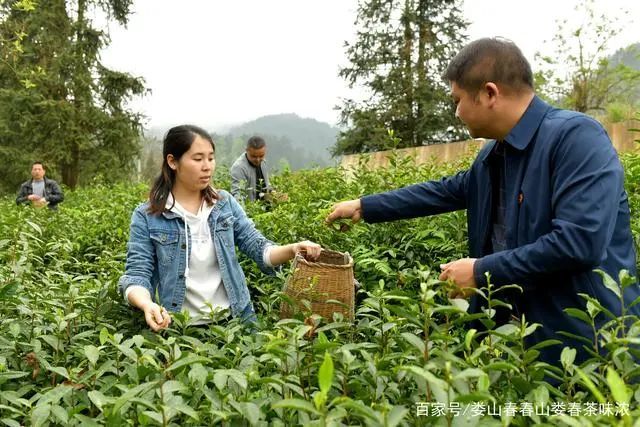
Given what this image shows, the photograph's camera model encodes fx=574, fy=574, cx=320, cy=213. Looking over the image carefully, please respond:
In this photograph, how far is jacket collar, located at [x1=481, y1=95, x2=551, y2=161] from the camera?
2352 millimetres

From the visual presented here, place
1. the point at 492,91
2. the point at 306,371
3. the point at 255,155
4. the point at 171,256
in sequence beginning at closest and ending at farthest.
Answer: the point at 306,371, the point at 492,91, the point at 171,256, the point at 255,155

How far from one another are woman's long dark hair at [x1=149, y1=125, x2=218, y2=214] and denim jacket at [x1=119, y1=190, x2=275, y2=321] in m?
0.06

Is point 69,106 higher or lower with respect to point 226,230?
higher

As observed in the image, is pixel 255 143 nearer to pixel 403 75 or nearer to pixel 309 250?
pixel 309 250

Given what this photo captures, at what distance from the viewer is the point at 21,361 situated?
6.88ft

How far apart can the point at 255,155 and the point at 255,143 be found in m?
0.18

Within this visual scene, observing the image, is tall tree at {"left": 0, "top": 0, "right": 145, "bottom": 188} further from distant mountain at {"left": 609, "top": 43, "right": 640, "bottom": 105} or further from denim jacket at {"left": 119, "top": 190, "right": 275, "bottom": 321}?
denim jacket at {"left": 119, "top": 190, "right": 275, "bottom": 321}

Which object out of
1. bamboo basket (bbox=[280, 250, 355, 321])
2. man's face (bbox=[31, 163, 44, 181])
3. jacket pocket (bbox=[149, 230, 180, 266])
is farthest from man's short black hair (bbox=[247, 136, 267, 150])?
man's face (bbox=[31, 163, 44, 181])

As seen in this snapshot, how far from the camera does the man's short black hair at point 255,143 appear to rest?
24.8 feet

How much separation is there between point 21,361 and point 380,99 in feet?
62.1

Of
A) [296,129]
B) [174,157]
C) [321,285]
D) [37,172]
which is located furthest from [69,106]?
[296,129]

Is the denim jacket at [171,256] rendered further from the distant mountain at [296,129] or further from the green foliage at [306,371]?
the distant mountain at [296,129]

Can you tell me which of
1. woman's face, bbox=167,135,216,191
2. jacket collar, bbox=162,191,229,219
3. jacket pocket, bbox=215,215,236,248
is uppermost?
woman's face, bbox=167,135,216,191

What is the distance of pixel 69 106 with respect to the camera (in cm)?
1936
